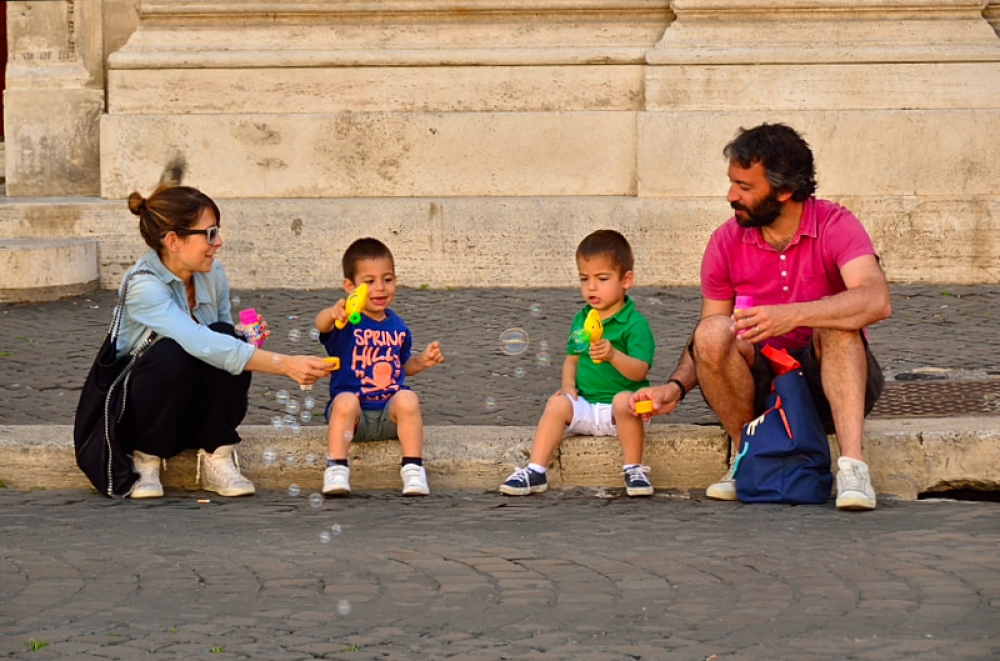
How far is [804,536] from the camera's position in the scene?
4.33 meters

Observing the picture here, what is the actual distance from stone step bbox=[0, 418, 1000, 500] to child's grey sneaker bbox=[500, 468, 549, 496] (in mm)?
146

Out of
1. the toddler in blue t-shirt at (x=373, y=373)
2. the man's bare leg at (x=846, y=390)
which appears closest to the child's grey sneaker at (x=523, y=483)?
the toddler in blue t-shirt at (x=373, y=373)

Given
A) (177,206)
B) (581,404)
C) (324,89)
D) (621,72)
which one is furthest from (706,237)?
(177,206)

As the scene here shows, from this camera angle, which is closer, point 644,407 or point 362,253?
point 644,407

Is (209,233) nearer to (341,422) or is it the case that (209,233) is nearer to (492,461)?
(341,422)

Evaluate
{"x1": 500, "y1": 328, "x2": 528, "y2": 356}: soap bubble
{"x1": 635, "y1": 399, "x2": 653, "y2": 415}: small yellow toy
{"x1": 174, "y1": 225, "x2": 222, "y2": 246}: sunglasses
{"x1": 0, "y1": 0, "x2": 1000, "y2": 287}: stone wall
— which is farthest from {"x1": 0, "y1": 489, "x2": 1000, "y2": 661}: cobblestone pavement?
A: {"x1": 0, "y1": 0, "x2": 1000, "y2": 287}: stone wall

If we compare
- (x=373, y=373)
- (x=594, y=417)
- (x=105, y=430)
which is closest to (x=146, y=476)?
(x=105, y=430)

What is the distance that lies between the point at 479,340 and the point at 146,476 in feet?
7.17

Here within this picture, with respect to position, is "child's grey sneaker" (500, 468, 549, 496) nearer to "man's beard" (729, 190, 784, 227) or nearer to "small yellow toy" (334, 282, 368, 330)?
"small yellow toy" (334, 282, 368, 330)

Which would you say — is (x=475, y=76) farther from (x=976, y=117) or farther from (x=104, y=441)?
(x=104, y=441)

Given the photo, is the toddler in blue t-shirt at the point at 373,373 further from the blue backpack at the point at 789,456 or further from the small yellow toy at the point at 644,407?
the blue backpack at the point at 789,456

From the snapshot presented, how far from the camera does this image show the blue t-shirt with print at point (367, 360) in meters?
5.07

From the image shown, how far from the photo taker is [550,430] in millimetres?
4992

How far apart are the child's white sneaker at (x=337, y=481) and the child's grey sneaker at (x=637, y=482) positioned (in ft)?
2.81
